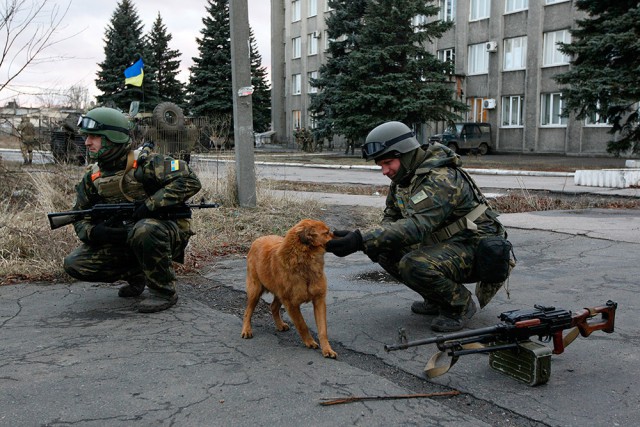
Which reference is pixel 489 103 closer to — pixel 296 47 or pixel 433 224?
pixel 296 47

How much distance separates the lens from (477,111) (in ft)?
123

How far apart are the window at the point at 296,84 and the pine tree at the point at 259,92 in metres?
2.62

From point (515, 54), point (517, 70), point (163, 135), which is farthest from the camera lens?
point (515, 54)

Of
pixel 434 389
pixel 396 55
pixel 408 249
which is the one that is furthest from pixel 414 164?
pixel 396 55

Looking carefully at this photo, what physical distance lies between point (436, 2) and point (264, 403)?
127 feet

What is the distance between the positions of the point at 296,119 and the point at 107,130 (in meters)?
49.1

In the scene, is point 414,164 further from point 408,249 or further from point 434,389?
point 434,389

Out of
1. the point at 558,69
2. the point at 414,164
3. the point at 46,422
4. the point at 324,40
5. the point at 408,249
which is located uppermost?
the point at 324,40

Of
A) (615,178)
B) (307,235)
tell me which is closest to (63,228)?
(307,235)

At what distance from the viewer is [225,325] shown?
456 centimetres

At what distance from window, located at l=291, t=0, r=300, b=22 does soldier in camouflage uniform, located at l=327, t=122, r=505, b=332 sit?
49788 mm

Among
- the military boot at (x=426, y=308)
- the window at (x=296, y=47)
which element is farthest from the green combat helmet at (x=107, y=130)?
the window at (x=296, y=47)

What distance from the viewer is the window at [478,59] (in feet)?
120

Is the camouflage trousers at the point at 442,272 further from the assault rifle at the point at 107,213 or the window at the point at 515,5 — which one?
the window at the point at 515,5
